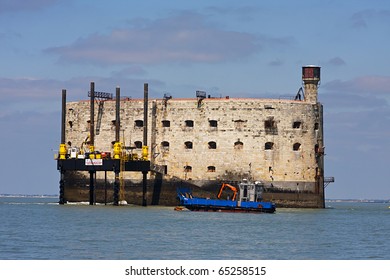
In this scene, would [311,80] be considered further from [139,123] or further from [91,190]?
[91,190]

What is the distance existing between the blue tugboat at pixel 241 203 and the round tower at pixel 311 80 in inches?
357

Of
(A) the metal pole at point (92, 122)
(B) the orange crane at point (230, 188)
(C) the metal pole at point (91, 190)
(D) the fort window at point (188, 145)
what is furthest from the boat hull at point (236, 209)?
(A) the metal pole at point (92, 122)

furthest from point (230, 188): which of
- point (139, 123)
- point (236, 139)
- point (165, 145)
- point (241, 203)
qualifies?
point (139, 123)

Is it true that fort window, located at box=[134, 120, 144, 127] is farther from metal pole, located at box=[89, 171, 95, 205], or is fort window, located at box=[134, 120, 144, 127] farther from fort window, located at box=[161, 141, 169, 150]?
metal pole, located at box=[89, 171, 95, 205]

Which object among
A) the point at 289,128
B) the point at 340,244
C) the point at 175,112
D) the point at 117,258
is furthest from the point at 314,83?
the point at 117,258

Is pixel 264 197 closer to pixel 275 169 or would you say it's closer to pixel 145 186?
pixel 275 169

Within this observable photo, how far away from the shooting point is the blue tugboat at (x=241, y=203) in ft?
221

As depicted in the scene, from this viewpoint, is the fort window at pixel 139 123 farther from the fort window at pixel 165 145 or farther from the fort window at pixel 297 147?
the fort window at pixel 297 147

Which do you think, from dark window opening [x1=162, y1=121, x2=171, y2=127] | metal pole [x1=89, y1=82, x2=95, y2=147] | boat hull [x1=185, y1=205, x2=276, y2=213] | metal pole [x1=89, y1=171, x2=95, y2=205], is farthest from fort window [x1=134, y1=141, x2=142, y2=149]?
boat hull [x1=185, y1=205, x2=276, y2=213]

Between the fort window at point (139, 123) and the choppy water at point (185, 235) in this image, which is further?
the fort window at point (139, 123)

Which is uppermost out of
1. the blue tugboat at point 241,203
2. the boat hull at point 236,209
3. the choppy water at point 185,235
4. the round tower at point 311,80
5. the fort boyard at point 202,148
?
the round tower at point 311,80

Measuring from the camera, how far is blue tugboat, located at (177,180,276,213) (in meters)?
67.2

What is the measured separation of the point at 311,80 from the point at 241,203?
11759 millimetres

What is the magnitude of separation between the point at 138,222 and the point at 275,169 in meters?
17.8
